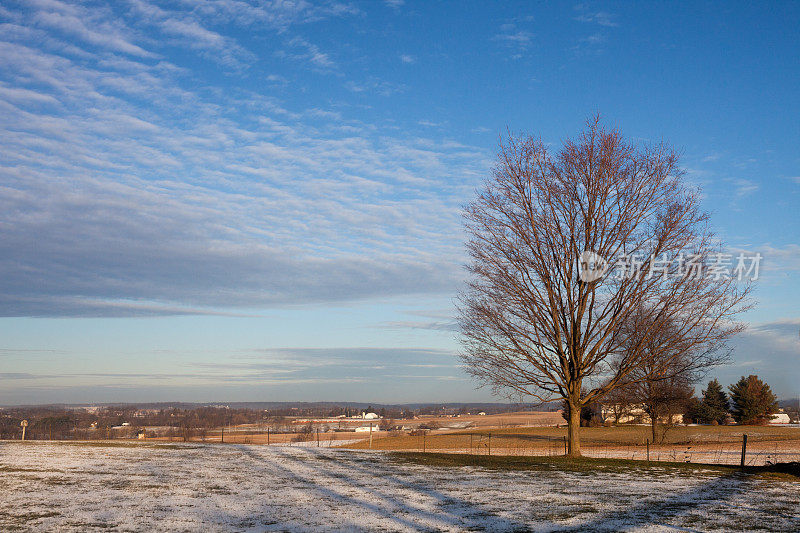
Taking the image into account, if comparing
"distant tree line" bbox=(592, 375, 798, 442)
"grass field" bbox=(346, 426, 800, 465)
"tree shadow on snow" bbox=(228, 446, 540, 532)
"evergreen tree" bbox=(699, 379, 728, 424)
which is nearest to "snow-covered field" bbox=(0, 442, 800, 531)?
"tree shadow on snow" bbox=(228, 446, 540, 532)

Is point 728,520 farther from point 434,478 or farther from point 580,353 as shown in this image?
point 580,353

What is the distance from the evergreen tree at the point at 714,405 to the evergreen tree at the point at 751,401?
59.1 inches

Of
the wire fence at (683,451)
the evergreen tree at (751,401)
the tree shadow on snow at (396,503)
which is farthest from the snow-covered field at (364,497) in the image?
the evergreen tree at (751,401)

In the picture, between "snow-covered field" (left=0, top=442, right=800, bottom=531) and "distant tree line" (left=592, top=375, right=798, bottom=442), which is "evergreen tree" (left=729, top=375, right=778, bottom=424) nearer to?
"distant tree line" (left=592, top=375, right=798, bottom=442)

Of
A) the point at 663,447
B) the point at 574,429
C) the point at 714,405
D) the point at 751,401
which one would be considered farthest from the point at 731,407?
the point at 574,429

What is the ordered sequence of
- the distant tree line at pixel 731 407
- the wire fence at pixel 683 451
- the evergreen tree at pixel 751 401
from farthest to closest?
the evergreen tree at pixel 751 401
the distant tree line at pixel 731 407
the wire fence at pixel 683 451

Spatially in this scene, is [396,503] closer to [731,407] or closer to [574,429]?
[574,429]

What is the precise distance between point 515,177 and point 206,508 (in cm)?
1427

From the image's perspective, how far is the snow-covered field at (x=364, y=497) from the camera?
9.21 m

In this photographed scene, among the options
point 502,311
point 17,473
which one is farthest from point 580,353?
point 17,473

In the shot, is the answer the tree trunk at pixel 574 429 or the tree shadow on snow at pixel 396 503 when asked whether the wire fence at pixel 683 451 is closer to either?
the tree trunk at pixel 574 429

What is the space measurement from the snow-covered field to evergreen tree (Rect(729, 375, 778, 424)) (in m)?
62.4

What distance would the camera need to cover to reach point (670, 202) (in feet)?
65.1

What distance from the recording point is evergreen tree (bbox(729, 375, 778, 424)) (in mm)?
71062
